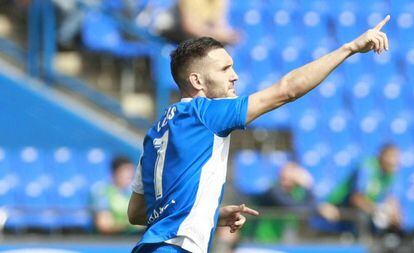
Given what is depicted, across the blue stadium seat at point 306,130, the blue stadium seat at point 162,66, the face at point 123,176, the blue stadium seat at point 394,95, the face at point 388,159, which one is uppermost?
the blue stadium seat at point 394,95

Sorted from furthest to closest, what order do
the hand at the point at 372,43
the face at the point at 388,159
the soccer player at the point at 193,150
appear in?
the face at the point at 388,159 < the soccer player at the point at 193,150 < the hand at the point at 372,43

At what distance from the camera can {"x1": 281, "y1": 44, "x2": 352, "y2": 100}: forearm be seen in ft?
14.5

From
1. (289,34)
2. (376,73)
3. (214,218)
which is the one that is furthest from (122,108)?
(214,218)

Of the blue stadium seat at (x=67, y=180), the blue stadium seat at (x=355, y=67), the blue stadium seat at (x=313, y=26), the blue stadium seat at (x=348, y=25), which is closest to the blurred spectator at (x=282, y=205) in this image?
the blue stadium seat at (x=67, y=180)

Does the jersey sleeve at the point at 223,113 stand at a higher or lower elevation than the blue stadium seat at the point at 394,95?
lower

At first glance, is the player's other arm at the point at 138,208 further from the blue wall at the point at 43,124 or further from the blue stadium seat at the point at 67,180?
the blue wall at the point at 43,124

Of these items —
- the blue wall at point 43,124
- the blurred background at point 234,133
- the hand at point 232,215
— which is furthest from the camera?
the blue wall at point 43,124

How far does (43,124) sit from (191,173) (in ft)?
22.8

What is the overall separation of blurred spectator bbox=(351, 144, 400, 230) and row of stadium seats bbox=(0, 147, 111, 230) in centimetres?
Answer: 251

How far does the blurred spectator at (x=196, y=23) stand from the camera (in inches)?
463

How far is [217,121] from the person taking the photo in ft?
15.1

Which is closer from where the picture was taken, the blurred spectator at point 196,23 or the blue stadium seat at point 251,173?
the blue stadium seat at point 251,173

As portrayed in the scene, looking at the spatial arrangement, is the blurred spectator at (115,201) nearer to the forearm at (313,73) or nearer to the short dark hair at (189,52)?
the short dark hair at (189,52)

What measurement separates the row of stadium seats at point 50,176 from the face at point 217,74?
5673 millimetres
